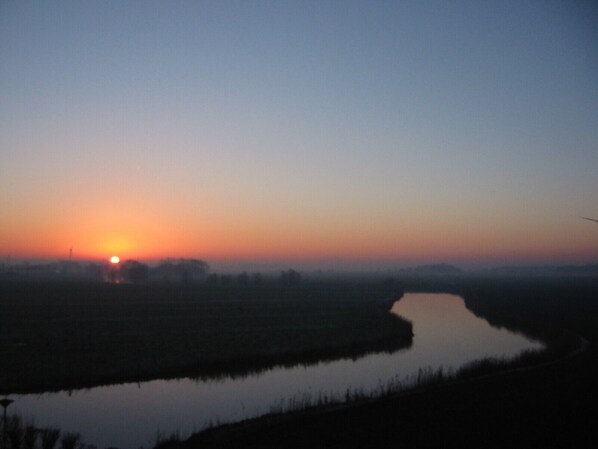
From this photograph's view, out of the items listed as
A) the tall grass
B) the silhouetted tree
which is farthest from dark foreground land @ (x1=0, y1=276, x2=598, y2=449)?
the silhouetted tree

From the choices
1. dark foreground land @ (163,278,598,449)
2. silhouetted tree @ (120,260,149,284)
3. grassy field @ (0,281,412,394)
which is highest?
silhouetted tree @ (120,260,149,284)

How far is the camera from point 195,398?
1802 cm

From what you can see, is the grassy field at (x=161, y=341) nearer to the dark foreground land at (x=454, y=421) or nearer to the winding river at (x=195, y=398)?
the winding river at (x=195, y=398)

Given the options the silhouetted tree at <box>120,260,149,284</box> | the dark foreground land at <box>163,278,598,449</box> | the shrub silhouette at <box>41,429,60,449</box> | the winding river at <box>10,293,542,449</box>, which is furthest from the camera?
the silhouetted tree at <box>120,260,149,284</box>

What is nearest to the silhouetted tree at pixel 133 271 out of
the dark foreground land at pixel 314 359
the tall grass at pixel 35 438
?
the dark foreground land at pixel 314 359

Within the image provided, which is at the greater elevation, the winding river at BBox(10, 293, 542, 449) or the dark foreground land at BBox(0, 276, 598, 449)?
the dark foreground land at BBox(0, 276, 598, 449)

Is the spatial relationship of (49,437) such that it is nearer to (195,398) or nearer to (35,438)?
(35,438)

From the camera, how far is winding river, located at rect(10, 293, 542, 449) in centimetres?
1496

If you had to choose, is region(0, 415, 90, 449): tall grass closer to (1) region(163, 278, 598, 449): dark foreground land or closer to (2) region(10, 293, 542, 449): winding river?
(2) region(10, 293, 542, 449): winding river

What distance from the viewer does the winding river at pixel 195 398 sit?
1496 centimetres

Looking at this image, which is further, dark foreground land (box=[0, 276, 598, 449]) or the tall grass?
dark foreground land (box=[0, 276, 598, 449])

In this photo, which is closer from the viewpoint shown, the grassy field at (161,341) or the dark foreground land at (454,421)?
the dark foreground land at (454,421)

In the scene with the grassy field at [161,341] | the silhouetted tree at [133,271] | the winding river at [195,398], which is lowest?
the winding river at [195,398]

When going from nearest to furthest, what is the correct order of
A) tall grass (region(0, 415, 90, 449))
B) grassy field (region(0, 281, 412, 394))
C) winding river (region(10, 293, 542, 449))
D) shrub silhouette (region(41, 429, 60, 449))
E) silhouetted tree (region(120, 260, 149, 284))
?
tall grass (region(0, 415, 90, 449)) → shrub silhouette (region(41, 429, 60, 449)) → winding river (region(10, 293, 542, 449)) → grassy field (region(0, 281, 412, 394)) → silhouetted tree (region(120, 260, 149, 284))
